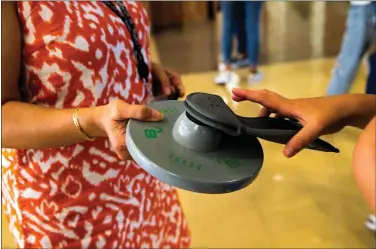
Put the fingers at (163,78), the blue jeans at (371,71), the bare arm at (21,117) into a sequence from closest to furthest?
the bare arm at (21,117) → the fingers at (163,78) → the blue jeans at (371,71)

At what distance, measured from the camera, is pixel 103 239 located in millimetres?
737

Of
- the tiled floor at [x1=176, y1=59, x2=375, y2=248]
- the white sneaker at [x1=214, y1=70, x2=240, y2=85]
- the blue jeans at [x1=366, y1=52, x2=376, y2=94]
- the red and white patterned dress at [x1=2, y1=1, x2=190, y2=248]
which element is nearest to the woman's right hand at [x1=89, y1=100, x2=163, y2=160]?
the red and white patterned dress at [x1=2, y1=1, x2=190, y2=248]

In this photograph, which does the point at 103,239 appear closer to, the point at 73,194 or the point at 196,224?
the point at 73,194

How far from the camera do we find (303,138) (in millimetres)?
435

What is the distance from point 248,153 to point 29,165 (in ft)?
1.18

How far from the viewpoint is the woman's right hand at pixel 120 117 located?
479mm

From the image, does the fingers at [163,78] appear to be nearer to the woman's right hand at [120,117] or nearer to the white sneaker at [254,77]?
the woman's right hand at [120,117]

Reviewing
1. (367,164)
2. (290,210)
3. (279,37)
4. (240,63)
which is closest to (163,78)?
(367,164)

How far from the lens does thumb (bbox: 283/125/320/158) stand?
17.1 inches

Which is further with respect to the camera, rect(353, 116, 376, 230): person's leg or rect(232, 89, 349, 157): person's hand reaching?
rect(232, 89, 349, 157): person's hand reaching

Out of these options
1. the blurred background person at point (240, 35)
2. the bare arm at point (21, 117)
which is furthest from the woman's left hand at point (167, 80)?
the blurred background person at point (240, 35)

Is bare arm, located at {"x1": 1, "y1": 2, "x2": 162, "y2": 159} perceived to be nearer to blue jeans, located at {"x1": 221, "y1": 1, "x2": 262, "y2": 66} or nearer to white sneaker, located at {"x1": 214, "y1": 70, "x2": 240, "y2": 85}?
white sneaker, located at {"x1": 214, "y1": 70, "x2": 240, "y2": 85}

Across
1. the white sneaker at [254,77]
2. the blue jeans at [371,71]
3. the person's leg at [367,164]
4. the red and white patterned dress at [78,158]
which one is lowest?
the white sneaker at [254,77]

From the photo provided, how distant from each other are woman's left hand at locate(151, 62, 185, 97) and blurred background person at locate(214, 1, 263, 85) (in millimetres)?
1422
